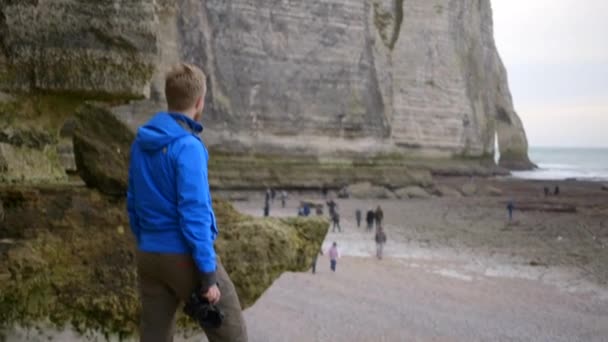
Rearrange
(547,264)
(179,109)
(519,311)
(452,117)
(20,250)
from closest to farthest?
(179,109), (20,250), (519,311), (547,264), (452,117)

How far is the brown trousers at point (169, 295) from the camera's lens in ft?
7.91

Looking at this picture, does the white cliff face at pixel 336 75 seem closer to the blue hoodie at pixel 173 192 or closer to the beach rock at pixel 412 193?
the beach rock at pixel 412 193

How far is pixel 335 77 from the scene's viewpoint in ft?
115

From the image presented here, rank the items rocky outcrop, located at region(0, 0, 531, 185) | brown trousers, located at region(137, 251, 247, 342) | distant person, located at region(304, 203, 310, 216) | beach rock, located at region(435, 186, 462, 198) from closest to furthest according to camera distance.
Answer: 1. brown trousers, located at region(137, 251, 247, 342)
2. distant person, located at region(304, 203, 310, 216)
3. rocky outcrop, located at region(0, 0, 531, 185)
4. beach rock, located at region(435, 186, 462, 198)

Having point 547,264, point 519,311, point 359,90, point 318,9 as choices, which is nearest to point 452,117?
point 359,90

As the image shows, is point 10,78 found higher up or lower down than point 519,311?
higher up

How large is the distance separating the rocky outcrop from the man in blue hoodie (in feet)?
44.8

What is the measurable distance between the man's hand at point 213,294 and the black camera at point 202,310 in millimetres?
15

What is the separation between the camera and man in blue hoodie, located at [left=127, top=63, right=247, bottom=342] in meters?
2.32

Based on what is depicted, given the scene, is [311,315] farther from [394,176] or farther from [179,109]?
[394,176]

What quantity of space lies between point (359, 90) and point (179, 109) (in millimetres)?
33851

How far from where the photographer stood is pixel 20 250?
3.35 meters

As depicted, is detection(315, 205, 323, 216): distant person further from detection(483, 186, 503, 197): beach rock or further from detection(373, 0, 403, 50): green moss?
detection(373, 0, 403, 50): green moss

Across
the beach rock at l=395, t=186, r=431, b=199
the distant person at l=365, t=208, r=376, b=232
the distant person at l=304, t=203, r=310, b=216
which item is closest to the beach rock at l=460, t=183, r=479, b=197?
the beach rock at l=395, t=186, r=431, b=199
